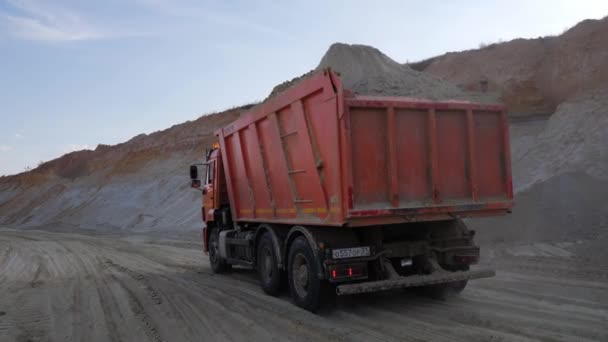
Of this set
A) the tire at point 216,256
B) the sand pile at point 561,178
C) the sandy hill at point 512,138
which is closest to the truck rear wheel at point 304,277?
the tire at point 216,256

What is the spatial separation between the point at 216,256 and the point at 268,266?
134 inches

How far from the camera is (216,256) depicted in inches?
480

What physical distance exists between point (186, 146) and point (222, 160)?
33.3 m

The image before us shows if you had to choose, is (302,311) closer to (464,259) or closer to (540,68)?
(464,259)

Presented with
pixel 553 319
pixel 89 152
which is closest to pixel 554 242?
pixel 553 319

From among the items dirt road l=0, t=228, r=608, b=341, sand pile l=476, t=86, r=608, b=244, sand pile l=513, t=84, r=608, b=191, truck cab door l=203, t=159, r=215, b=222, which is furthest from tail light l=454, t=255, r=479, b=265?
sand pile l=513, t=84, r=608, b=191

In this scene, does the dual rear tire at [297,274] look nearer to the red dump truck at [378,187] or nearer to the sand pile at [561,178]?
the red dump truck at [378,187]

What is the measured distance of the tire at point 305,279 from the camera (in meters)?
7.25

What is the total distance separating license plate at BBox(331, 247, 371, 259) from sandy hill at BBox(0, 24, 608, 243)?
7501mm

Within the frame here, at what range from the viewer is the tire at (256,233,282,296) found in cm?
868

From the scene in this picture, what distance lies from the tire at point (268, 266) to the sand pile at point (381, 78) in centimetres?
915

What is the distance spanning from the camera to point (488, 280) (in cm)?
905

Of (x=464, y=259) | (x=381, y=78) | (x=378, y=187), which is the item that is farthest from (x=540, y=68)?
(x=378, y=187)

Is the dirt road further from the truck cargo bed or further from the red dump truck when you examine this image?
A: the truck cargo bed
